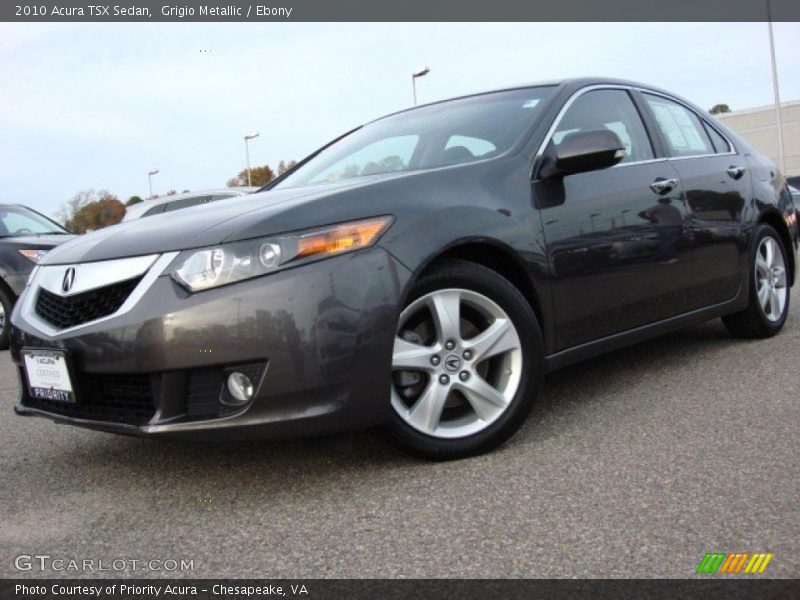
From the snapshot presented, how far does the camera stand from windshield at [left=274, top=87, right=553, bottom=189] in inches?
139

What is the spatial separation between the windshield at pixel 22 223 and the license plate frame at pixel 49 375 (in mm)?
5637

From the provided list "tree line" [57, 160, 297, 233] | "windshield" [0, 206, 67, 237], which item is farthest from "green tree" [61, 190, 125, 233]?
"windshield" [0, 206, 67, 237]

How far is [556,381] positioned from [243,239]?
2164 mm

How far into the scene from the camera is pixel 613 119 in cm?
402

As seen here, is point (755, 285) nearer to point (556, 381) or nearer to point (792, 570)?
point (556, 381)

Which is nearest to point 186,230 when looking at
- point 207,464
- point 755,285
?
point 207,464

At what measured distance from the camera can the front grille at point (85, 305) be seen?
268 centimetres

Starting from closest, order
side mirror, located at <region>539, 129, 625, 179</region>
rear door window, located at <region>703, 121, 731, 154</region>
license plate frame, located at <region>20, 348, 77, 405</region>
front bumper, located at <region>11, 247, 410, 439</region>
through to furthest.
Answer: front bumper, located at <region>11, 247, 410, 439</region> < license plate frame, located at <region>20, 348, 77, 405</region> < side mirror, located at <region>539, 129, 625, 179</region> < rear door window, located at <region>703, 121, 731, 154</region>

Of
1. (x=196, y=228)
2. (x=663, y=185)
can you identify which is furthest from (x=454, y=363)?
(x=663, y=185)

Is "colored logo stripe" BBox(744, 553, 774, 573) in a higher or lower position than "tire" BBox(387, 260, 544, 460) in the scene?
lower

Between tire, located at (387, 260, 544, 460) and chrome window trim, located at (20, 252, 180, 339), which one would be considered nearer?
chrome window trim, located at (20, 252, 180, 339)

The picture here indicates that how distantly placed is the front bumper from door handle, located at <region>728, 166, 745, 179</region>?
2784mm

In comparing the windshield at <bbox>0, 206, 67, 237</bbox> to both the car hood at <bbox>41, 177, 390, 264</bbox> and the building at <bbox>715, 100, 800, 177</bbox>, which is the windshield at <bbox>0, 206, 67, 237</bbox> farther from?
the building at <bbox>715, 100, 800, 177</bbox>

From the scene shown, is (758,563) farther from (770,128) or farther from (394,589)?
(770,128)
